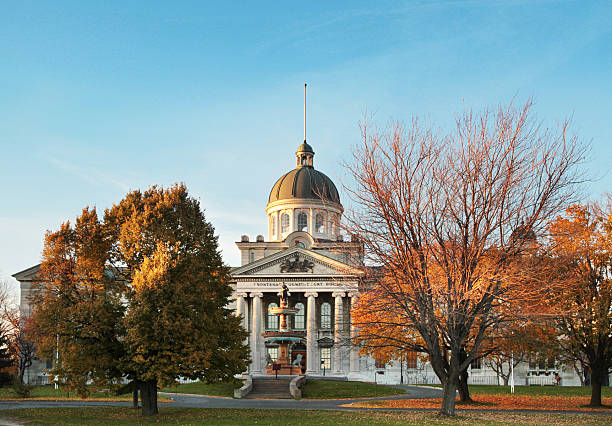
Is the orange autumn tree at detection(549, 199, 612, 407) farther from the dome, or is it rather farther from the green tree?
the dome

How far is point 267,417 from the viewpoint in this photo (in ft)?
88.7

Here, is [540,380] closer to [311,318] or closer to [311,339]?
[311,339]

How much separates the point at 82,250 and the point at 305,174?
52.9 metres

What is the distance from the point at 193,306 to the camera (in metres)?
27.9

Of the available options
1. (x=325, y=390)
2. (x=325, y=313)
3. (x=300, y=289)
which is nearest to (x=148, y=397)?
(x=325, y=390)

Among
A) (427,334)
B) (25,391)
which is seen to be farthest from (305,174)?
(427,334)

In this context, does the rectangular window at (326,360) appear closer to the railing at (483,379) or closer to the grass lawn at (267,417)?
the railing at (483,379)

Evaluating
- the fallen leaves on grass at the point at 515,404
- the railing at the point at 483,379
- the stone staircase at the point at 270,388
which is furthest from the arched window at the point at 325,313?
the fallen leaves on grass at the point at 515,404

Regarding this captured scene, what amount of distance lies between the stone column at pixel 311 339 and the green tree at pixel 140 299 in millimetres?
37647

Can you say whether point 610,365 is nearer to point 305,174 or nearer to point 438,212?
point 438,212

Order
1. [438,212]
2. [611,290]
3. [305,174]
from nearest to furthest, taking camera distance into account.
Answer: [438,212]
[611,290]
[305,174]

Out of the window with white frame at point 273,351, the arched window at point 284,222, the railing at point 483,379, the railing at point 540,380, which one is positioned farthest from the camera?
the arched window at point 284,222

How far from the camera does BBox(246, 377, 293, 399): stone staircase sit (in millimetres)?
44531

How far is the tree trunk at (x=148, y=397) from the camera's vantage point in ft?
92.5
